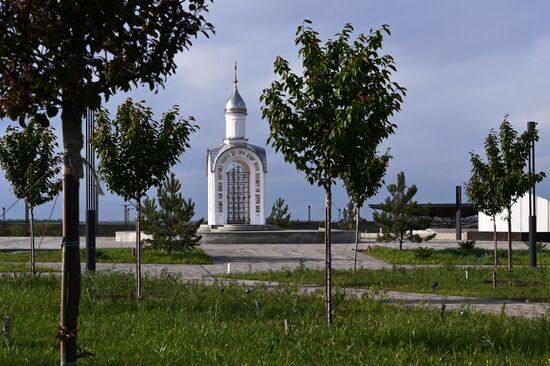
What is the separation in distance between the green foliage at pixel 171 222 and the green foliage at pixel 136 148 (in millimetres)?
12914

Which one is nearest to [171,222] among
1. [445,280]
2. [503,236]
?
[445,280]

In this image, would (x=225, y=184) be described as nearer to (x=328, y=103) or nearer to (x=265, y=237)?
A: (x=265, y=237)

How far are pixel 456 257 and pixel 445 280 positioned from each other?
978cm

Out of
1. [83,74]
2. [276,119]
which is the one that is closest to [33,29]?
[83,74]

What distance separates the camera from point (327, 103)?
10.2 meters

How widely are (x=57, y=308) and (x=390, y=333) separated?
5.55 m

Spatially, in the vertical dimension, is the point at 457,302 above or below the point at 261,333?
below

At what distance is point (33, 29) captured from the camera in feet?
17.2

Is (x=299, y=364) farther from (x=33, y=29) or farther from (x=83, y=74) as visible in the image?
(x=33, y=29)

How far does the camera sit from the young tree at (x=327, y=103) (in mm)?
9820

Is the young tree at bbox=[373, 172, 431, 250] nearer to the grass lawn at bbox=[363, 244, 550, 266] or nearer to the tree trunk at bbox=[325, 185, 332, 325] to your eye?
the grass lawn at bbox=[363, 244, 550, 266]

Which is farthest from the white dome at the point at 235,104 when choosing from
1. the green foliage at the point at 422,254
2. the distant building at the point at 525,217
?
the distant building at the point at 525,217

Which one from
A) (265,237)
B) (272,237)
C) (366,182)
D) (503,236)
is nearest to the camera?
(366,182)

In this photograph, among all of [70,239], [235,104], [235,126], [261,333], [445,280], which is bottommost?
[445,280]
